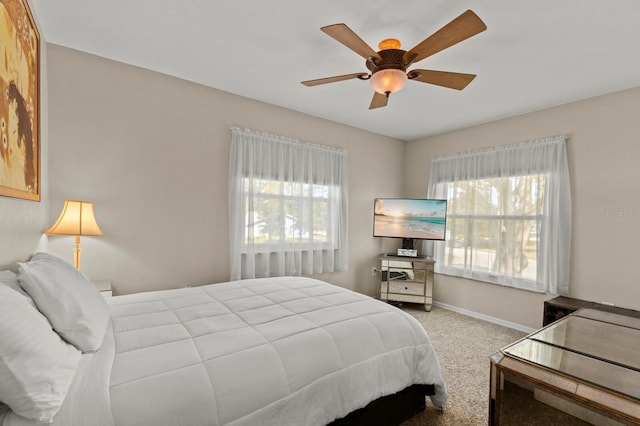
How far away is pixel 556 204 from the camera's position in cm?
325

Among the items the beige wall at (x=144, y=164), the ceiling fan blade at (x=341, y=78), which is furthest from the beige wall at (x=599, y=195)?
the beige wall at (x=144, y=164)

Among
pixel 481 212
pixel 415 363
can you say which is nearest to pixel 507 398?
pixel 415 363

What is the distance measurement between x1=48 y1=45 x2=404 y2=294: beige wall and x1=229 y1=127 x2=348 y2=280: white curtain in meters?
0.15

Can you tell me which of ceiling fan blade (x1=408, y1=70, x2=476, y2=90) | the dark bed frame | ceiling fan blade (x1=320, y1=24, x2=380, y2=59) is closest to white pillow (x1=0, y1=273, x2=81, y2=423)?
the dark bed frame

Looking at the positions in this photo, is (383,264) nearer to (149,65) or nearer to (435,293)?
(435,293)

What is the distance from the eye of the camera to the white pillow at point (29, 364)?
834 mm

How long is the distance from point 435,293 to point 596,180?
7.80 ft

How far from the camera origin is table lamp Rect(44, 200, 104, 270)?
212cm

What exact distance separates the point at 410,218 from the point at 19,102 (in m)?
4.07

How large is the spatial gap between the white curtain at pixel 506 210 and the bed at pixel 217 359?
92.9 inches

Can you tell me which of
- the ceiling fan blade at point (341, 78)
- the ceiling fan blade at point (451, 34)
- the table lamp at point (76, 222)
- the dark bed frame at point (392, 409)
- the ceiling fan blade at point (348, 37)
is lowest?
the dark bed frame at point (392, 409)

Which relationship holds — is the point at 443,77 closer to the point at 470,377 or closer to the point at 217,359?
the point at 217,359

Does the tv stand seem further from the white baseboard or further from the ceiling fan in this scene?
the ceiling fan

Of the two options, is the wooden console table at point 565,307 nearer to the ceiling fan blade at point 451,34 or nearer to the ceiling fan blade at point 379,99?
the ceiling fan blade at point 379,99
